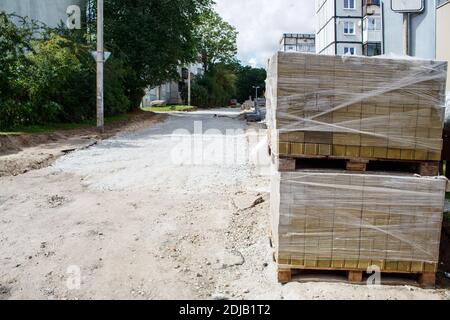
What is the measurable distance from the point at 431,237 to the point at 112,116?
66.4 ft

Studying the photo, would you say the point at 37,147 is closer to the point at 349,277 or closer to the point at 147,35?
the point at 349,277

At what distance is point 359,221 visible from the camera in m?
3.62

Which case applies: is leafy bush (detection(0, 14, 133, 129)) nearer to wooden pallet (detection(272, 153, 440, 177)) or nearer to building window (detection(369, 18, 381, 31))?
wooden pallet (detection(272, 153, 440, 177))

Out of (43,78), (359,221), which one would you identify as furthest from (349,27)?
(359,221)

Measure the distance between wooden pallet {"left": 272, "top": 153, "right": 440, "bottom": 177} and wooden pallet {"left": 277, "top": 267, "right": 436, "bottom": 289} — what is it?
85 cm

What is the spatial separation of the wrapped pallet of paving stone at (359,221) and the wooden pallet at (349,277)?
0.05 meters

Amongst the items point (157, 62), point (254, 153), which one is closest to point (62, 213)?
point (254, 153)

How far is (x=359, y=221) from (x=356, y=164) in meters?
0.47

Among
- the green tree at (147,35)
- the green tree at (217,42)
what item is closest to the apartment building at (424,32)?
the green tree at (147,35)

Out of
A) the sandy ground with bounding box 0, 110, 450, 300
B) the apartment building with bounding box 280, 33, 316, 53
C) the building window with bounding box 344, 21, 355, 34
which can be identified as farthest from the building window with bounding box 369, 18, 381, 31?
the apartment building with bounding box 280, 33, 316, 53

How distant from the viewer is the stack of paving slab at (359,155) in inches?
141

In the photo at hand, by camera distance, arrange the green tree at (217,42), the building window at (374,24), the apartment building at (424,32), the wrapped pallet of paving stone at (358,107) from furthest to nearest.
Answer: the green tree at (217,42) → the building window at (374,24) → the apartment building at (424,32) → the wrapped pallet of paving stone at (358,107)

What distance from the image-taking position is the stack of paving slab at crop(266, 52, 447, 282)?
359cm

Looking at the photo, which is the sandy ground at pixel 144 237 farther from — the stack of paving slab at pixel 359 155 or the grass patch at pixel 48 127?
the grass patch at pixel 48 127
